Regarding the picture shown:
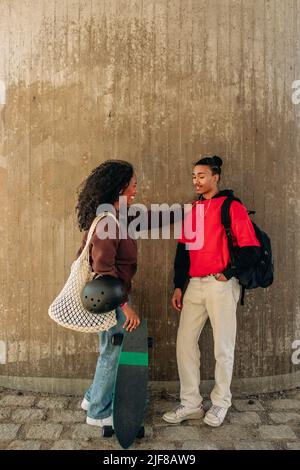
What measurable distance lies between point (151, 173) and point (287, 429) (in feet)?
8.36

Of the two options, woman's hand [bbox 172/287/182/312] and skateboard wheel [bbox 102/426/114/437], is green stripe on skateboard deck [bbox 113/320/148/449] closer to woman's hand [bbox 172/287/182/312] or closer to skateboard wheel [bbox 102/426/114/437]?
skateboard wheel [bbox 102/426/114/437]

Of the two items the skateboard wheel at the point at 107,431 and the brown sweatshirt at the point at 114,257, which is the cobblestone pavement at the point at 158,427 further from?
the brown sweatshirt at the point at 114,257

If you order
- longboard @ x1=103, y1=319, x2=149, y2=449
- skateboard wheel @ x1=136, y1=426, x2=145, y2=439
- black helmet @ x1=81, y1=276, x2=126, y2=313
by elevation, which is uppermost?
black helmet @ x1=81, y1=276, x2=126, y2=313

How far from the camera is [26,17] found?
4355 millimetres

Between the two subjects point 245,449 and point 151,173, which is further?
point 151,173

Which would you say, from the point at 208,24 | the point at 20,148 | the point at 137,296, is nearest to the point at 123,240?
the point at 137,296

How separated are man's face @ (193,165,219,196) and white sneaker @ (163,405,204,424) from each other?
6.19 ft

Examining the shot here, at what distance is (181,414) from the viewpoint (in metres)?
3.76

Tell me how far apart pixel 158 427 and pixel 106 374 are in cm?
64

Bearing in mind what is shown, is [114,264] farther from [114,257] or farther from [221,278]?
[221,278]

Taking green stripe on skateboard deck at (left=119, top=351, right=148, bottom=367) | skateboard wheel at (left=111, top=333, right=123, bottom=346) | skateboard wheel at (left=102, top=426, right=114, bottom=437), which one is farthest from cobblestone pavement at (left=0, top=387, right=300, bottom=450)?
skateboard wheel at (left=111, top=333, right=123, bottom=346)

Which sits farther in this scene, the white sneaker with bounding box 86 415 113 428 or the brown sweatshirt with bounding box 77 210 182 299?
the white sneaker with bounding box 86 415 113 428

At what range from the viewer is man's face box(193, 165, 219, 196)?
382cm

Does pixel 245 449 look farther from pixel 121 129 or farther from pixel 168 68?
pixel 168 68
